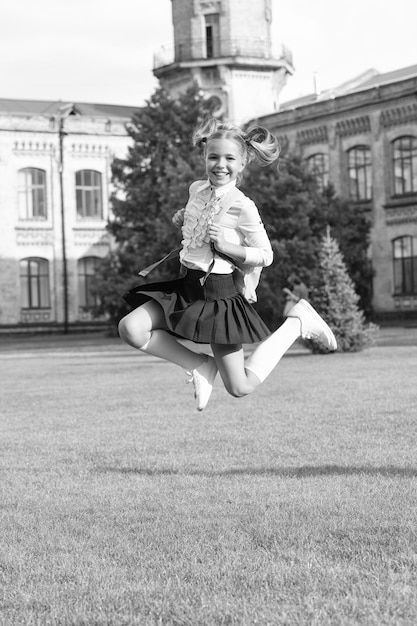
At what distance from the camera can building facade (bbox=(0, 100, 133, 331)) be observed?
5806 centimetres

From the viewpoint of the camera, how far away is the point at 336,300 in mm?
28250

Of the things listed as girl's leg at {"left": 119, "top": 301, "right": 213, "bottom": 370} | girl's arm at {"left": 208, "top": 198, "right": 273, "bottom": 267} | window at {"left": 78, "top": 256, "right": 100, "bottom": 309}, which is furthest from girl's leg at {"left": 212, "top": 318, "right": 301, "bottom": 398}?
window at {"left": 78, "top": 256, "right": 100, "bottom": 309}

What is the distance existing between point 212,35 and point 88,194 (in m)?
11.1

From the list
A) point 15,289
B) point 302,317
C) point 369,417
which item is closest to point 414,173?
point 15,289

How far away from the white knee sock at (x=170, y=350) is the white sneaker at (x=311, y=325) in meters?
0.69

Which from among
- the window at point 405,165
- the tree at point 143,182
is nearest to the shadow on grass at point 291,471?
the tree at point 143,182

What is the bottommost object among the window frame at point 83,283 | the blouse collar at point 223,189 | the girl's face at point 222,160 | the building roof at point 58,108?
the blouse collar at point 223,189

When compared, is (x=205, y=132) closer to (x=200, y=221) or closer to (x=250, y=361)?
(x=200, y=221)

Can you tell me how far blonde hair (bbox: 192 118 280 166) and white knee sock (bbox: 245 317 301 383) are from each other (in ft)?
3.61

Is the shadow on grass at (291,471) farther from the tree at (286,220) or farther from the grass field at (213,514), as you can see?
the tree at (286,220)

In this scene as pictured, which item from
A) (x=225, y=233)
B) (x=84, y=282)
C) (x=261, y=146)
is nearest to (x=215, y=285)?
(x=225, y=233)

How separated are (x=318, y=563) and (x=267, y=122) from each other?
5076 centimetres

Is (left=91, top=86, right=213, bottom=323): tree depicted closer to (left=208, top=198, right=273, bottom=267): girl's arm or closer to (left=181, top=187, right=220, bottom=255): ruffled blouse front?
(left=181, top=187, right=220, bottom=255): ruffled blouse front

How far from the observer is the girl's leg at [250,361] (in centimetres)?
711
